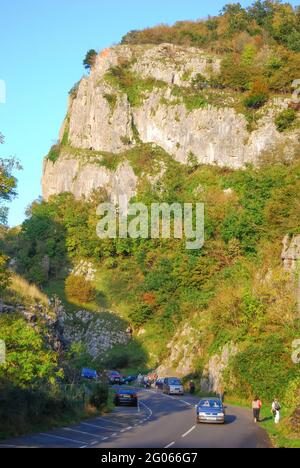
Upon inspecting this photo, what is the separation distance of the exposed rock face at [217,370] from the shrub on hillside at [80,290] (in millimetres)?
24404

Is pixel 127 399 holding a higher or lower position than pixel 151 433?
higher

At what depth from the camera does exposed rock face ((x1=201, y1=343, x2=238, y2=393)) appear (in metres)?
46.8

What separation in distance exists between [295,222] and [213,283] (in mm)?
12648

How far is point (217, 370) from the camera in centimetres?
4834

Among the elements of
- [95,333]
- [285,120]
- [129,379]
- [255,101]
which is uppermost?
[255,101]

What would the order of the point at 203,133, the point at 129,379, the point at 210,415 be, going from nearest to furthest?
the point at 210,415
the point at 129,379
the point at 203,133

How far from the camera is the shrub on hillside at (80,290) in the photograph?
71.5 metres

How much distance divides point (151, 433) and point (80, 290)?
160 ft

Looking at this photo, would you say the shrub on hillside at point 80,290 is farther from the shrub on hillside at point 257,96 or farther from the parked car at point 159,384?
the shrub on hillside at point 257,96

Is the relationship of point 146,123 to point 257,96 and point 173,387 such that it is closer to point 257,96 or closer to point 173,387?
point 257,96

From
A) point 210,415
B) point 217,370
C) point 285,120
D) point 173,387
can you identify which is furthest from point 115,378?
point 285,120

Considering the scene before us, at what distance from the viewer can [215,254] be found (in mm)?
65438

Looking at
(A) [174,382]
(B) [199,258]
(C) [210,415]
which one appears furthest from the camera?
(B) [199,258]

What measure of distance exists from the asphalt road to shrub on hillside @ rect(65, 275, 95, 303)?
37.1 metres
